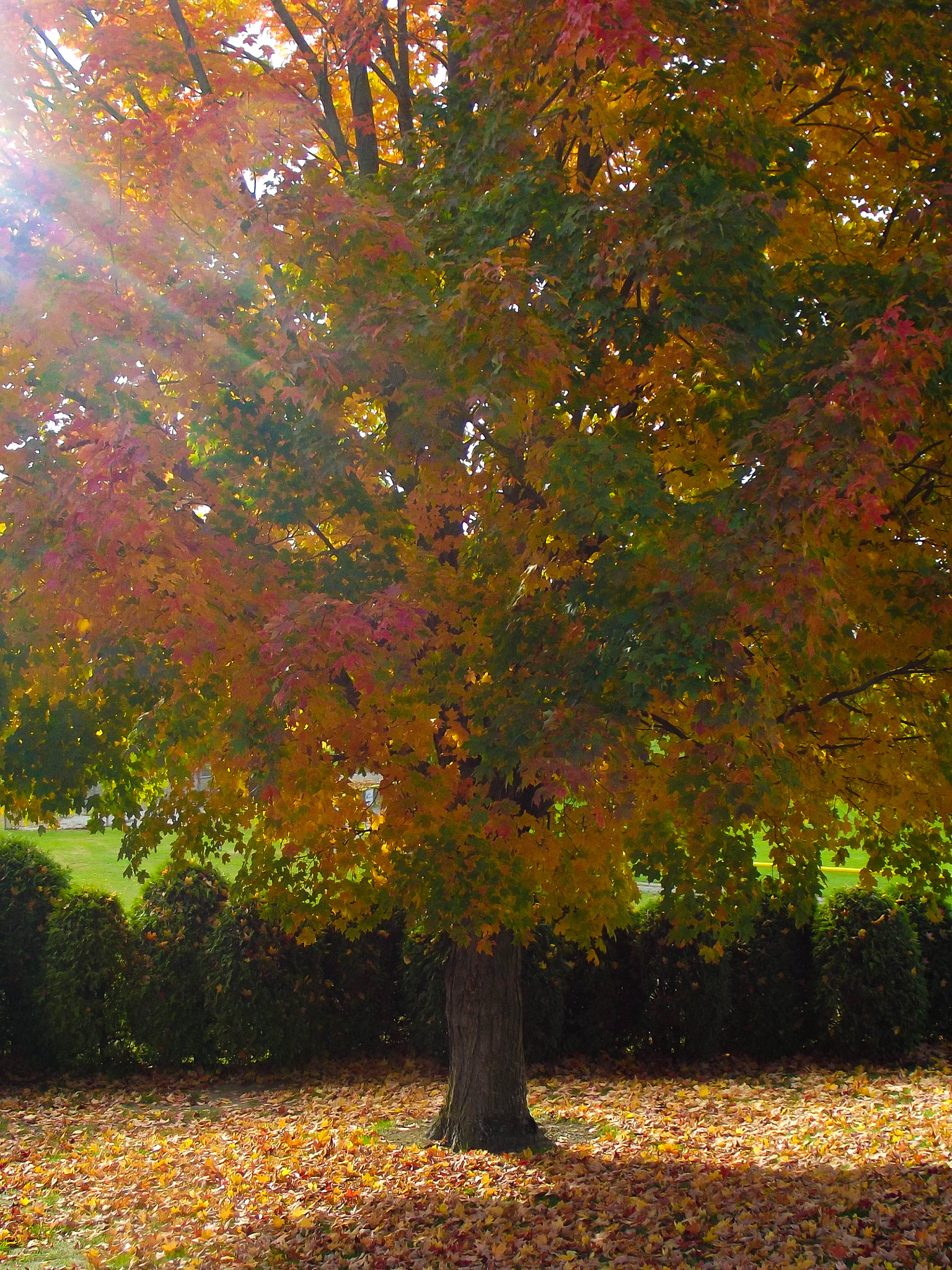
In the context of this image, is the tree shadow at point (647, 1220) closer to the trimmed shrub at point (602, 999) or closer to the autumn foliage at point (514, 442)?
the autumn foliage at point (514, 442)

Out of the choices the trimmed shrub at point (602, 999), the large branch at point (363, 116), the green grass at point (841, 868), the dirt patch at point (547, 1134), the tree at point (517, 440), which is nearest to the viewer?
the tree at point (517, 440)

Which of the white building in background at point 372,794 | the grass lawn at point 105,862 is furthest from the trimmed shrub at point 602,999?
the grass lawn at point 105,862

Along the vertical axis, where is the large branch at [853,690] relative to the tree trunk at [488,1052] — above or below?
above

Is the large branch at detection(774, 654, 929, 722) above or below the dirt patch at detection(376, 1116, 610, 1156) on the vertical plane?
above

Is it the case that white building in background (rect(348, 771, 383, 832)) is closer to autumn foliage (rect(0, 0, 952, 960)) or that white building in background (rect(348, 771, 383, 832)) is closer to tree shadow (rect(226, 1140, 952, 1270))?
autumn foliage (rect(0, 0, 952, 960))

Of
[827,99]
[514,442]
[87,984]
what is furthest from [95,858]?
[827,99]

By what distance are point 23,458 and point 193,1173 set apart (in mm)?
4930

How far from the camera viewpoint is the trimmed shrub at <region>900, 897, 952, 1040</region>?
10.1m

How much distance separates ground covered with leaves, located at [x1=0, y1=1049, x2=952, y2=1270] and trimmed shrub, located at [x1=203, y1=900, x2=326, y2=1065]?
42 cm

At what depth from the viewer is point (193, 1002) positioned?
996cm

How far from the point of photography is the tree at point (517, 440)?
4.34 m

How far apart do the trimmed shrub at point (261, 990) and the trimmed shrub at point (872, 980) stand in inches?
191

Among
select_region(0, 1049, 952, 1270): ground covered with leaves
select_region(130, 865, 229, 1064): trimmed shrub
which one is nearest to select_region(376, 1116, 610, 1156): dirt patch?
select_region(0, 1049, 952, 1270): ground covered with leaves

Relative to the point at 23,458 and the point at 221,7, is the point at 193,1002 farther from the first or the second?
the point at 221,7
